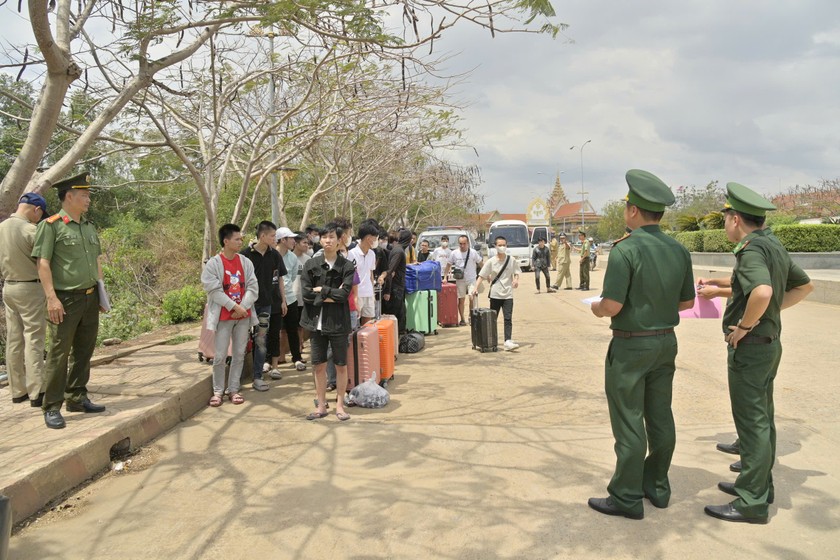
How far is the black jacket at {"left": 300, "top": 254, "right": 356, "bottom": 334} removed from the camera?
17.0 ft

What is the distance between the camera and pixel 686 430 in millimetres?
4848

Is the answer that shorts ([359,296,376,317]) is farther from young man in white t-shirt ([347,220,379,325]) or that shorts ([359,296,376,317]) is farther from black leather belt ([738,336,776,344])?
black leather belt ([738,336,776,344])

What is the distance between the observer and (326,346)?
5.28 m

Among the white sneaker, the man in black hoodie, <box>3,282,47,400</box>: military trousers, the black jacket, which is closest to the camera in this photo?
<box>3,282,47,400</box>: military trousers

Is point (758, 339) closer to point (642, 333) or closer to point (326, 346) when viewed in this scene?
point (642, 333)

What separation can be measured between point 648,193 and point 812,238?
20.2m

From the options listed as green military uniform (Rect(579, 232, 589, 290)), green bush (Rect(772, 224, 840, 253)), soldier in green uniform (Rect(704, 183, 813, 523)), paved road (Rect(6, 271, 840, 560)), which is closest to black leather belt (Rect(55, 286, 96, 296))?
paved road (Rect(6, 271, 840, 560))

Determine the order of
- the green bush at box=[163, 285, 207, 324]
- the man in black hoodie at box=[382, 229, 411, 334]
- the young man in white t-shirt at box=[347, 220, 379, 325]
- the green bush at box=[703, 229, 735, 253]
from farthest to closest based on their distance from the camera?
the green bush at box=[703, 229, 735, 253], the green bush at box=[163, 285, 207, 324], the man in black hoodie at box=[382, 229, 411, 334], the young man in white t-shirt at box=[347, 220, 379, 325]

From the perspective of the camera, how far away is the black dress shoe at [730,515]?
326 cm

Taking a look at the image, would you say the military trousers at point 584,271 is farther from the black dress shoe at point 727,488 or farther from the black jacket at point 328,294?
the black dress shoe at point 727,488

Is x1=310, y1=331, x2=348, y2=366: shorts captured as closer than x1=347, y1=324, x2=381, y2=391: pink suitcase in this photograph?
Yes

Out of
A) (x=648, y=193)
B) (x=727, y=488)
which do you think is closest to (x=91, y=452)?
(x=648, y=193)

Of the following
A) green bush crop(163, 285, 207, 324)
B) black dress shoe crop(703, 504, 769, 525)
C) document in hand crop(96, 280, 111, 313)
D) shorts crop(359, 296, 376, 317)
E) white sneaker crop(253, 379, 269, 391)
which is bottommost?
black dress shoe crop(703, 504, 769, 525)

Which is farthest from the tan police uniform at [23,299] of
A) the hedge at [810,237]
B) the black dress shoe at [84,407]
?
the hedge at [810,237]
